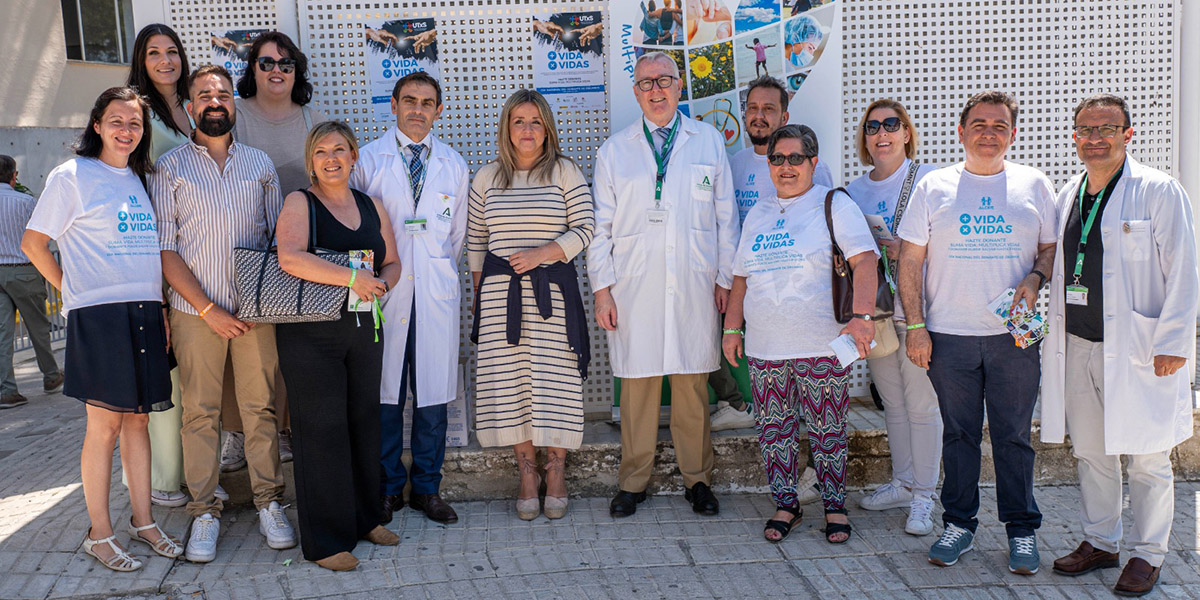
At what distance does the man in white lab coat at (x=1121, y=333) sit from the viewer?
3.68 m

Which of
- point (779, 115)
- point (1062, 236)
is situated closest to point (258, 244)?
point (779, 115)

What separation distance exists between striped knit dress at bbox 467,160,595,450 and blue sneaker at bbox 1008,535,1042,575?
7.05 feet

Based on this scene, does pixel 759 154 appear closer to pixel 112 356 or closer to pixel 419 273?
pixel 419 273

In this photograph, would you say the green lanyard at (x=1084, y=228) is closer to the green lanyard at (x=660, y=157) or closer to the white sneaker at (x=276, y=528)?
the green lanyard at (x=660, y=157)

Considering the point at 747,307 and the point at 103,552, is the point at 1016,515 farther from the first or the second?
the point at 103,552

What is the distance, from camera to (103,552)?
409cm

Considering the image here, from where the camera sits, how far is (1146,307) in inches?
147

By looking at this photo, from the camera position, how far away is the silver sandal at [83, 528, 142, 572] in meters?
4.07

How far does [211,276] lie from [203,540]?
1.28 metres

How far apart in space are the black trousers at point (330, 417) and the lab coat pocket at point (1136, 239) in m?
3.36

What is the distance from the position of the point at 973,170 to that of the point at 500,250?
91.3 inches

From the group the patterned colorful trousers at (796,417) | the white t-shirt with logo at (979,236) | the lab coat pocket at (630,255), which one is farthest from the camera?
the lab coat pocket at (630,255)

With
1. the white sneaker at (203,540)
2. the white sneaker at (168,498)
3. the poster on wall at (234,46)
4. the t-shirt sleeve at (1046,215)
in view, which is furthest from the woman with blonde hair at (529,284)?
the t-shirt sleeve at (1046,215)

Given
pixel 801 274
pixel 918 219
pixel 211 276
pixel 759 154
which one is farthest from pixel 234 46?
pixel 918 219
